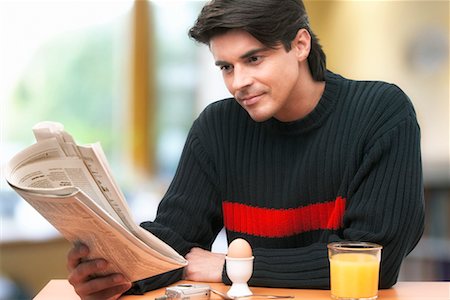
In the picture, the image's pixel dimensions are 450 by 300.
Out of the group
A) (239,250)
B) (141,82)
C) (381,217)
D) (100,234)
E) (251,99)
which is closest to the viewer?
(100,234)

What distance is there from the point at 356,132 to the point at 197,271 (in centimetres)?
52

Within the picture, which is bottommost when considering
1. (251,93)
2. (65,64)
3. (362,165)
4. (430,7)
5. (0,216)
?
(0,216)

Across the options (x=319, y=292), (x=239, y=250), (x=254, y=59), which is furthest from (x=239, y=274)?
(x=254, y=59)

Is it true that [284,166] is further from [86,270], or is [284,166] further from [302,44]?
[86,270]

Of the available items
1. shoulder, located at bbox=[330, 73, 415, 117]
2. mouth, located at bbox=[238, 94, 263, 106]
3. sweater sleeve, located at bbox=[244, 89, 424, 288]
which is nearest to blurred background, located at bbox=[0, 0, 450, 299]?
shoulder, located at bbox=[330, 73, 415, 117]

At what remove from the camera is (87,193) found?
1.60m

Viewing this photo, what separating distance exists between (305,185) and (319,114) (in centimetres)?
19

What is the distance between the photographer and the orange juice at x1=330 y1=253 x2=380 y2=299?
159 centimetres

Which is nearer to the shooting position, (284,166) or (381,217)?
(381,217)

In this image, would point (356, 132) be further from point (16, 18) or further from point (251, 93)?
point (16, 18)

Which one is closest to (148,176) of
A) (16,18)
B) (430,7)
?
(16,18)

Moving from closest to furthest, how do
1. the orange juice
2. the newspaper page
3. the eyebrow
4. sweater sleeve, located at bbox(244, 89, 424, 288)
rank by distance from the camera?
the newspaper page → the orange juice → sweater sleeve, located at bbox(244, 89, 424, 288) → the eyebrow

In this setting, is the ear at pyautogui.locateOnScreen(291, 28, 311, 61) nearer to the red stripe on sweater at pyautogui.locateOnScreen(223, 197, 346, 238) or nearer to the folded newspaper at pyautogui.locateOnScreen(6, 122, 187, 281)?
the red stripe on sweater at pyautogui.locateOnScreen(223, 197, 346, 238)

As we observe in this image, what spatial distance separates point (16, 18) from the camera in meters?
4.12
